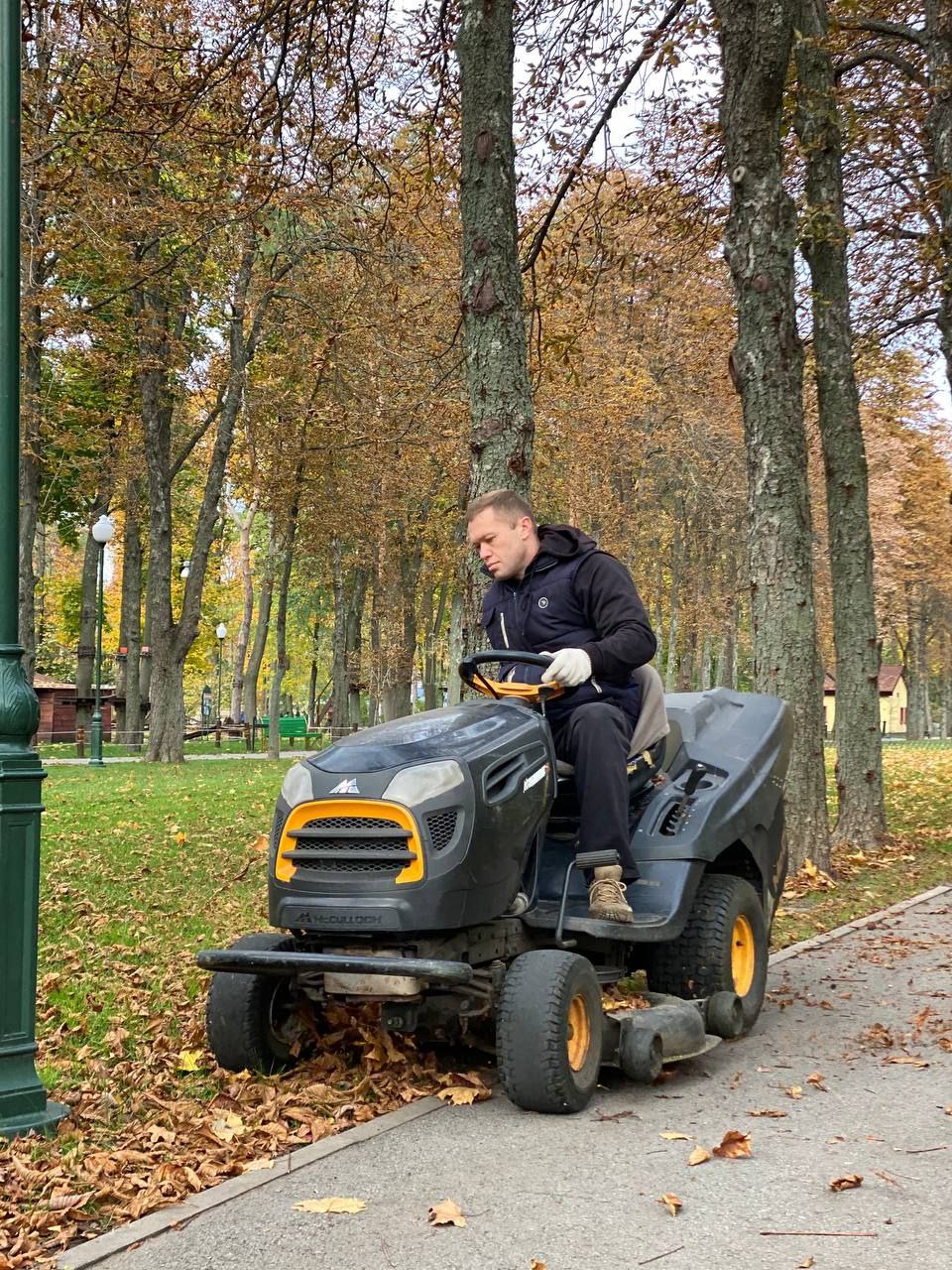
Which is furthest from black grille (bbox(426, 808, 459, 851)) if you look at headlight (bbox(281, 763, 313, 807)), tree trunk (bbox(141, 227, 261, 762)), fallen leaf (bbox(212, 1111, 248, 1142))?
tree trunk (bbox(141, 227, 261, 762))

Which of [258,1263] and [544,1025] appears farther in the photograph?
[544,1025]

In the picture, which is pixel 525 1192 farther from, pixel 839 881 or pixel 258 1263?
pixel 839 881

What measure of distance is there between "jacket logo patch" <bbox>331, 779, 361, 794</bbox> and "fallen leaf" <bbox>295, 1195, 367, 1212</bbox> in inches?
50.0

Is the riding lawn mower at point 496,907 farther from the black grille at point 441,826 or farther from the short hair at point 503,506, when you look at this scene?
the short hair at point 503,506

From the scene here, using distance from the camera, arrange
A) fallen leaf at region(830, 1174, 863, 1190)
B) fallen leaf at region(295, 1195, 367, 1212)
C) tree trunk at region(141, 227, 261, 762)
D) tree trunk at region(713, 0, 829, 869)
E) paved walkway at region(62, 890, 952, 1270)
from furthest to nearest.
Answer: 1. tree trunk at region(141, 227, 261, 762)
2. tree trunk at region(713, 0, 829, 869)
3. fallen leaf at region(830, 1174, 863, 1190)
4. fallen leaf at region(295, 1195, 367, 1212)
5. paved walkway at region(62, 890, 952, 1270)

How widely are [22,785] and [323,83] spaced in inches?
370

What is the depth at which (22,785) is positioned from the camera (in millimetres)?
4277

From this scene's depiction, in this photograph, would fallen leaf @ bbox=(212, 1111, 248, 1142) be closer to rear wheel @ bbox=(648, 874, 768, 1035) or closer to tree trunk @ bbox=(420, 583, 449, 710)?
rear wheel @ bbox=(648, 874, 768, 1035)

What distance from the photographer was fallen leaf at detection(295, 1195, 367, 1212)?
3.55m

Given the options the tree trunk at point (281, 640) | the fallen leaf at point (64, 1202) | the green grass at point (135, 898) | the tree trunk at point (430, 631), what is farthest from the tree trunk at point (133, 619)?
the fallen leaf at point (64, 1202)

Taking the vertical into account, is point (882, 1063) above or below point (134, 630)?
below

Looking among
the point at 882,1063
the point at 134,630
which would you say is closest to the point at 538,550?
the point at 882,1063

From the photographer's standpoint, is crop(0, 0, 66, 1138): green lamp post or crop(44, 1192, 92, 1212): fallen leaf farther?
crop(0, 0, 66, 1138): green lamp post

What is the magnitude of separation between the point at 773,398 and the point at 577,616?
5065mm
